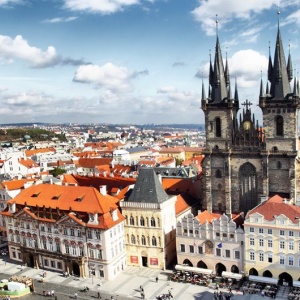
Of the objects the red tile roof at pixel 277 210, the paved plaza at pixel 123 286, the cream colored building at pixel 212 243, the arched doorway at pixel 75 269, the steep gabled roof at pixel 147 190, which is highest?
the steep gabled roof at pixel 147 190

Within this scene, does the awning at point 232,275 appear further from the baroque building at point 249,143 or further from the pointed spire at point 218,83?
the pointed spire at point 218,83

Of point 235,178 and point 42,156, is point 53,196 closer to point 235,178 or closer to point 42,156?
point 235,178

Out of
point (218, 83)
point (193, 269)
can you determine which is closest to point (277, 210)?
point (193, 269)

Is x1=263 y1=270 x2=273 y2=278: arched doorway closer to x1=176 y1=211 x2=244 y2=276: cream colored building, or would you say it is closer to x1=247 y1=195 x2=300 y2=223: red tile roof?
x1=176 y1=211 x2=244 y2=276: cream colored building

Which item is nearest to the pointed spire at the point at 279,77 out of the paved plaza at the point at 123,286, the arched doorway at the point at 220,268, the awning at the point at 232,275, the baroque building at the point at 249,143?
the baroque building at the point at 249,143

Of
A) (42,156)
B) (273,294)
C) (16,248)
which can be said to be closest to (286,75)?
(273,294)
